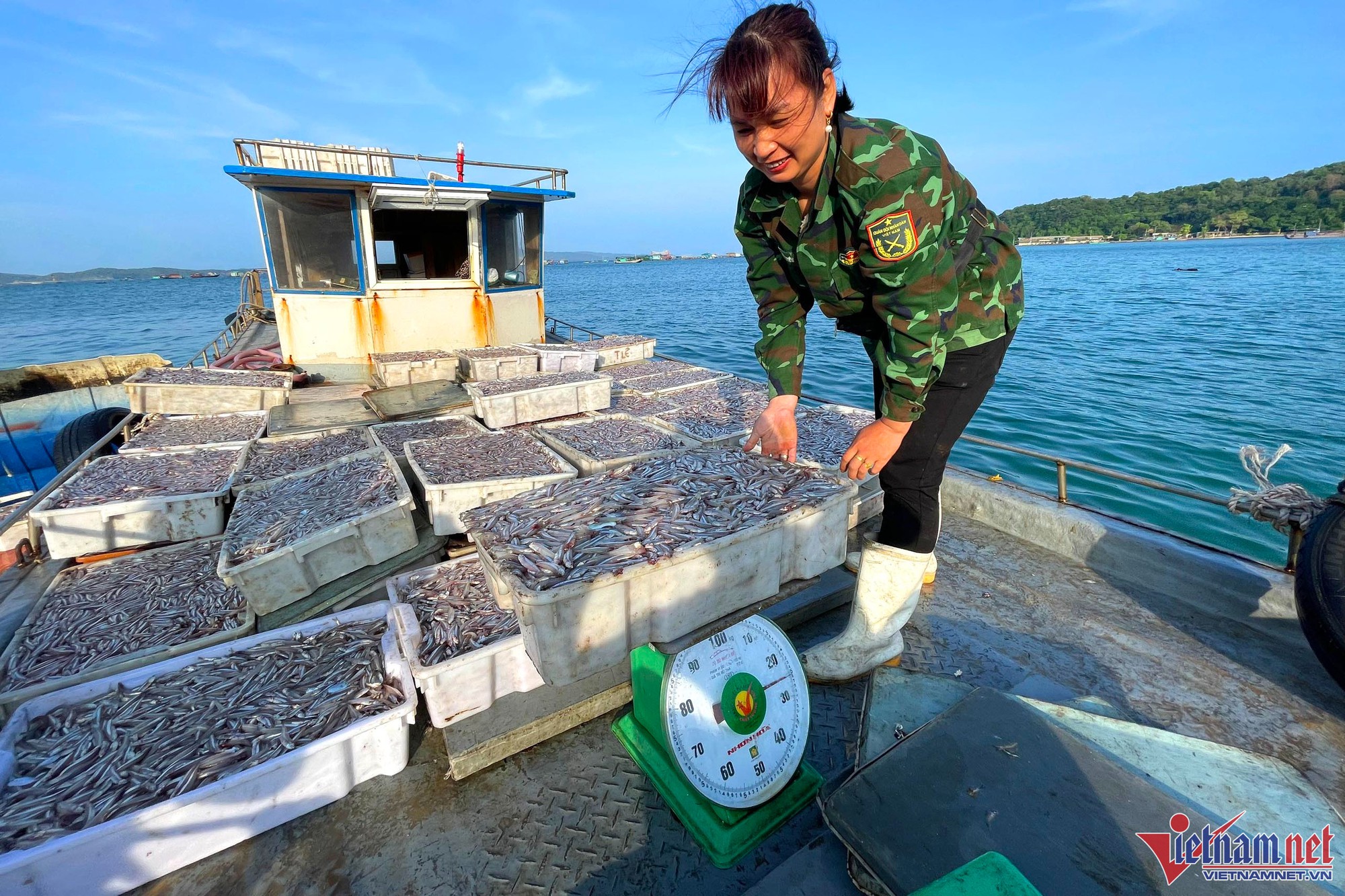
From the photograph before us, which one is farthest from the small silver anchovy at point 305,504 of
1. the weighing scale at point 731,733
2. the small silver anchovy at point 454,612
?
the weighing scale at point 731,733

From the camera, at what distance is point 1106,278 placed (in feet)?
181

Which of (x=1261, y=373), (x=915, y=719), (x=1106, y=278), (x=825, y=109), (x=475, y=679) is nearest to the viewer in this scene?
(x=825, y=109)

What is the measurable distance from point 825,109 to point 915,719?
3051 millimetres

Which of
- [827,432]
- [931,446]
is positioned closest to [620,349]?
[827,432]

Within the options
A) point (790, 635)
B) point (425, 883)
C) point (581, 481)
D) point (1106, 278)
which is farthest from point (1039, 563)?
point (1106, 278)

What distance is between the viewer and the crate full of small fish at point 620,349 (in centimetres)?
1104

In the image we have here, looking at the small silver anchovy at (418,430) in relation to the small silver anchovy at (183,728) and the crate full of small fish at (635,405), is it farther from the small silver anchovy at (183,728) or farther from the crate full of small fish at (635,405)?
the small silver anchovy at (183,728)

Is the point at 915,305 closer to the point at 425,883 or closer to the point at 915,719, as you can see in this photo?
the point at 915,719

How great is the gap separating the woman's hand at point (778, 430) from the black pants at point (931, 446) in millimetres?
524

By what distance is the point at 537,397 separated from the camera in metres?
7.21

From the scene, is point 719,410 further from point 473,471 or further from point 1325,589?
point 1325,589

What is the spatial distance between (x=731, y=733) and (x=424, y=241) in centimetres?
1511

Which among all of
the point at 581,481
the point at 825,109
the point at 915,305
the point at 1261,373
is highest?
the point at 825,109

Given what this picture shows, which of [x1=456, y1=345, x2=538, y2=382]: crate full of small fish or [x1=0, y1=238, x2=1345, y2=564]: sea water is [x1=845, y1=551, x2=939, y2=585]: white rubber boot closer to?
[x1=0, y1=238, x2=1345, y2=564]: sea water
